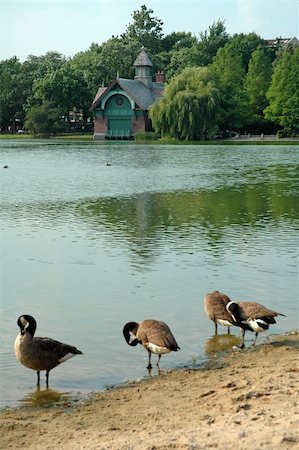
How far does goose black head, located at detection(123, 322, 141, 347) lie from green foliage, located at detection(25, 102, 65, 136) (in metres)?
86.5

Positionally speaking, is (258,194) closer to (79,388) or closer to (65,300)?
(65,300)

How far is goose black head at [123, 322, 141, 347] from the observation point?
881 cm

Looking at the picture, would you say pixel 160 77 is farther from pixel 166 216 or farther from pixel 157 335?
pixel 157 335

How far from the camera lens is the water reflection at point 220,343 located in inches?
372

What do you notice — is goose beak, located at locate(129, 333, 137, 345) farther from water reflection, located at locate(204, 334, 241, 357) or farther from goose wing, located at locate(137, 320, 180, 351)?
water reflection, located at locate(204, 334, 241, 357)

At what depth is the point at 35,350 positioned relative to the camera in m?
8.12

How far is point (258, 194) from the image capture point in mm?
29266

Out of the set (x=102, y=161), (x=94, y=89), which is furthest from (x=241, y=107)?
(x=102, y=161)

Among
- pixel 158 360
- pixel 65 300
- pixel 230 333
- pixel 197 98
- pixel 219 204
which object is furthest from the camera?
pixel 197 98

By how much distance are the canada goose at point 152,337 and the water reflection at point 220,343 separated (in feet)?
3.36

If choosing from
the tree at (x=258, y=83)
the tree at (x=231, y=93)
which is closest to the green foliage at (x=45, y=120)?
Answer: the tree at (x=231, y=93)

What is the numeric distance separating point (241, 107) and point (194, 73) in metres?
8.38

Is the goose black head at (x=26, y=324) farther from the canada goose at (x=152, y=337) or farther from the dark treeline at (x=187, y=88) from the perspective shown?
the dark treeline at (x=187, y=88)

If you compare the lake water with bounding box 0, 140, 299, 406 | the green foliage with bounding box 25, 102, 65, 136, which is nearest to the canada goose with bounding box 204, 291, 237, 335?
the lake water with bounding box 0, 140, 299, 406
